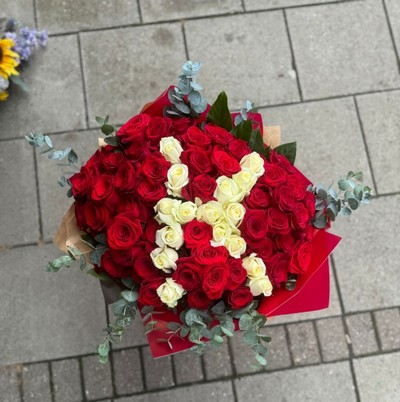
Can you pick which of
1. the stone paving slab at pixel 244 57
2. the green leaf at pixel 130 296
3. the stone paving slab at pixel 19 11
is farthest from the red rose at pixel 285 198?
the stone paving slab at pixel 19 11

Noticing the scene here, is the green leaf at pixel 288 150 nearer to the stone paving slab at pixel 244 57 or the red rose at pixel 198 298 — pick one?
the red rose at pixel 198 298

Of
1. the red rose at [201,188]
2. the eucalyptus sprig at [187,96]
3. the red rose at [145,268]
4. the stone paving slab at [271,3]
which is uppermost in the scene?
the stone paving slab at [271,3]

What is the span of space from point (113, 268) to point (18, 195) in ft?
3.64

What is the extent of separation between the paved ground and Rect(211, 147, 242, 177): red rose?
109 cm

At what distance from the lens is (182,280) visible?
1.37m

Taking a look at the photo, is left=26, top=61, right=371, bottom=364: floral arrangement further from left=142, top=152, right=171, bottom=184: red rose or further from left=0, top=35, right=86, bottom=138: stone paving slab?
left=0, top=35, right=86, bottom=138: stone paving slab

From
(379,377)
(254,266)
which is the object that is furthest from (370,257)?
(254,266)

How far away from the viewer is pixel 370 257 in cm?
242

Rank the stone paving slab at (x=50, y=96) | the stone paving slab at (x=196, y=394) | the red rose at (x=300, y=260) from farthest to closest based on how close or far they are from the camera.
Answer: the stone paving slab at (x=50, y=96), the stone paving slab at (x=196, y=394), the red rose at (x=300, y=260)

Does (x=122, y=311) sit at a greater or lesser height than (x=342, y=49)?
lesser

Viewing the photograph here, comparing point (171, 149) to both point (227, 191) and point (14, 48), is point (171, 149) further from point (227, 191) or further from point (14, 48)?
point (14, 48)

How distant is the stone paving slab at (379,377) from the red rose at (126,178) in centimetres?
141

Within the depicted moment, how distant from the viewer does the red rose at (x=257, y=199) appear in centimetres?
145

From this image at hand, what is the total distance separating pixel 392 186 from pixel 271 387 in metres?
1.03
